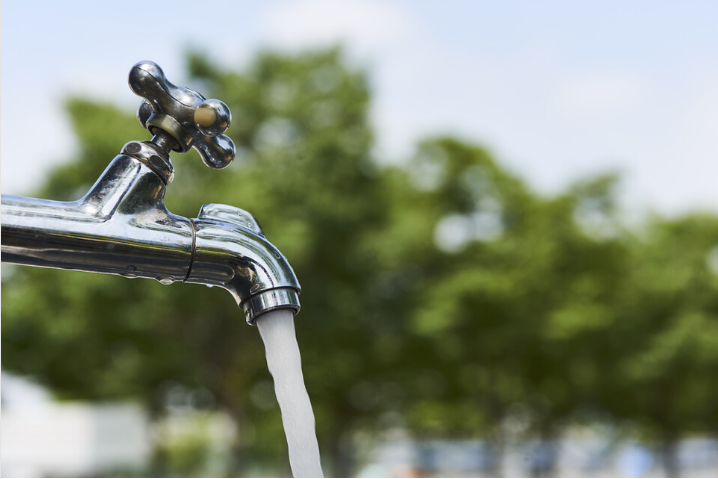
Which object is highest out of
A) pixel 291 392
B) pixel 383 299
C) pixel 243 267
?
pixel 383 299

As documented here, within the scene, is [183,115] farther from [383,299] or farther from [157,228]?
[383,299]

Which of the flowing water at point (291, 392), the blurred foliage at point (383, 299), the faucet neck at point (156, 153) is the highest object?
Answer: the blurred foliage at point (383, 299)

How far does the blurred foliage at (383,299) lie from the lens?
10281mm

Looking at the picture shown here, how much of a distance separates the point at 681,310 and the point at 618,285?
120 centimetres

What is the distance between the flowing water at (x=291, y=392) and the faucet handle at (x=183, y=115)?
0.77 feet

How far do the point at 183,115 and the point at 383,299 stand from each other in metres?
10.6

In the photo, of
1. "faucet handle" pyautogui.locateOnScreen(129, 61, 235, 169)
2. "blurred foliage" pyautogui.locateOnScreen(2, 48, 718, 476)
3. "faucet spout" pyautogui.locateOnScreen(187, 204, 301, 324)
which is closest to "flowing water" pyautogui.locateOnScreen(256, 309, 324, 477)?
"faucet spout" pyautogui.locateOnScreen(187, 204, 301, 324)

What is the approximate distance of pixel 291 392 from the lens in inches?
38.1

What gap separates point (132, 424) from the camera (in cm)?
1322

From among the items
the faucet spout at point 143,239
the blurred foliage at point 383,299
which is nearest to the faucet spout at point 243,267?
the faucet spout at point 143,239

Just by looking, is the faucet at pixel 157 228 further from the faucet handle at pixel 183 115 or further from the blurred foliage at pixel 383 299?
the blurred foliage at pixel 383 299

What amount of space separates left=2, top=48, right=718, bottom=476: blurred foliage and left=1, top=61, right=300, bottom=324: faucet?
8.10 m

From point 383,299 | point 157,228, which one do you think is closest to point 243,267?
point 157,228

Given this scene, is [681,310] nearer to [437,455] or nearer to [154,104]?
[437,455]
